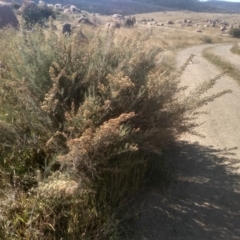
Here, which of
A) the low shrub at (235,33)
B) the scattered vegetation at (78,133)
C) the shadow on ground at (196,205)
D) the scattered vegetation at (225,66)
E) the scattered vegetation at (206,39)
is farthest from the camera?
the low shrub at (235,33)

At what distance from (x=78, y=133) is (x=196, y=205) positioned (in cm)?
193

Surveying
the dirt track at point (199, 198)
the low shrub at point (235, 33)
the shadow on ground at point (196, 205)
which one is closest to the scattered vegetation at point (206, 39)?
the low shrub at point (235, 33)

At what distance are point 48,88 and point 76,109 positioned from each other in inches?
18.1

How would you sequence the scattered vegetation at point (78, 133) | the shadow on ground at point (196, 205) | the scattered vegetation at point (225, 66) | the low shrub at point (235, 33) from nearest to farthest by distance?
1. the scattered vegetation at point (78, 133)
2. the shadow on ground at point (196, 205)
3. the scattered vegetation at point (225, 66)
4. the low shrub at point (235, 33)

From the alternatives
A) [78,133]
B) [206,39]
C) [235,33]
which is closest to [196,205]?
[78,133]

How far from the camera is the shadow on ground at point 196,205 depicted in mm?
4129

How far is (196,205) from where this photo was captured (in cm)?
467

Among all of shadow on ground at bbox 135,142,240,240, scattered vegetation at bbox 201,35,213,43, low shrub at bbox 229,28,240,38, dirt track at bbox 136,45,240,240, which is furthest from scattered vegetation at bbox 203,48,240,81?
low shrub at bbox 229,28,240,38

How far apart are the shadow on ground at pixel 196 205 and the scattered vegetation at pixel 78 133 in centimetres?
35

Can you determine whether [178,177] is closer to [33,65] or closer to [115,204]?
[115,204]

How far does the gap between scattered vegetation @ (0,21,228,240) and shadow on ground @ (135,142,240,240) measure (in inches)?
13.6

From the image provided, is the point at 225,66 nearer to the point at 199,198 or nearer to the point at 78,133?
the point at 199,198

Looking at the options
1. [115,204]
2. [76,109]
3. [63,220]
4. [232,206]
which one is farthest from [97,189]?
[232,206]

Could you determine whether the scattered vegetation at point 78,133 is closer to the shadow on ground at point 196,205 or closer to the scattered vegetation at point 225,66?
the shadow on ground at point 196,205
